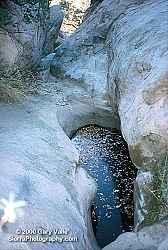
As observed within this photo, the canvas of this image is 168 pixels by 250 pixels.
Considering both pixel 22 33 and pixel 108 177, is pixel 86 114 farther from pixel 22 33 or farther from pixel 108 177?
pixel 22 33

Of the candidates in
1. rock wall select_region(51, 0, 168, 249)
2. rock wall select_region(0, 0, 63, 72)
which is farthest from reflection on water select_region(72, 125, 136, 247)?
rock wall select_region(0, 0, 63, 72)

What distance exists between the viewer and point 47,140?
17.7ft

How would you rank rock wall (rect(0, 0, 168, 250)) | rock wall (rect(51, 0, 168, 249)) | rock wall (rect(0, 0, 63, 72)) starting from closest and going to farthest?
1. rock wall (rect(0, 0, 168, 250))
2. rock wall (rect(51, 0, 168, 249))
3. rock wall (rect(0, 0, 63, 72))

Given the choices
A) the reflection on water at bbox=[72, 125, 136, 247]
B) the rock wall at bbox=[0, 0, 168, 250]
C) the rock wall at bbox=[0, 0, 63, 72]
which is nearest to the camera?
the rock wall at bbox=[0, 0, 168, 250]

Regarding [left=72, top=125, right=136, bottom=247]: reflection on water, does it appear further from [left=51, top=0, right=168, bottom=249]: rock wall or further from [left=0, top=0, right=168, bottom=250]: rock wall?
[left=51, top=0, right=168, bottom=249]: rock wall

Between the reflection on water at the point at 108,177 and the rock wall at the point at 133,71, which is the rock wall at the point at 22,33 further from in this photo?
the reflection on water at the point at 108,177

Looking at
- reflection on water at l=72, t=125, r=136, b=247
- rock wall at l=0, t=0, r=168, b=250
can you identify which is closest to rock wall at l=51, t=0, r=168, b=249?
rock wall at l=0, t=0, r=168, b=250

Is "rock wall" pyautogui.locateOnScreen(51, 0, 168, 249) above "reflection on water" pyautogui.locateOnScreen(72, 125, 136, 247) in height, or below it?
above

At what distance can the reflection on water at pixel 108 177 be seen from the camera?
5.21 meters

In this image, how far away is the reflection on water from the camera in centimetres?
521

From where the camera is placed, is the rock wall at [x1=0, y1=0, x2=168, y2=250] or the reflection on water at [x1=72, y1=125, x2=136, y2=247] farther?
the reflection on water at [x1=72, y1=125, x2=136, y2=247]

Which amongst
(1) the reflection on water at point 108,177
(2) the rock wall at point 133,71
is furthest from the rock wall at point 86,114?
(1) the reflection on water at point 108,177

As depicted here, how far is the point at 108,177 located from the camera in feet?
20.0

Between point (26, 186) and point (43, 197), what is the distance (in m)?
0.19
